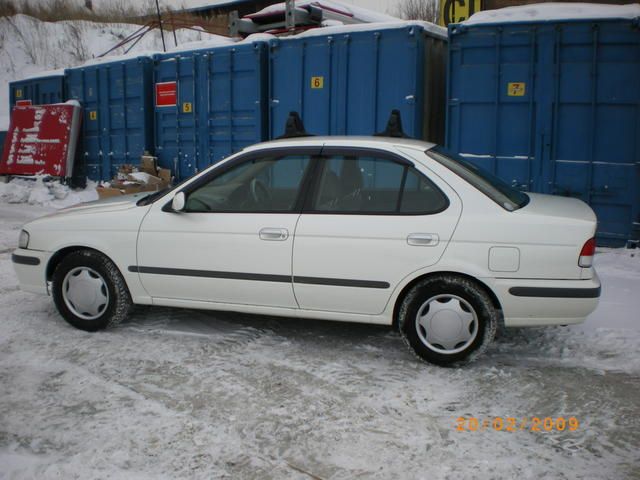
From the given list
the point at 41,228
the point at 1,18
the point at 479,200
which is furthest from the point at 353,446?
the point at 1,18

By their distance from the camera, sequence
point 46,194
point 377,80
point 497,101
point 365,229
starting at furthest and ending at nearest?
1. point 46,194
2. point 377,80
3. point 497,101
4. point 365,229

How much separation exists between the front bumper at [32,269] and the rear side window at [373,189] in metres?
2.28

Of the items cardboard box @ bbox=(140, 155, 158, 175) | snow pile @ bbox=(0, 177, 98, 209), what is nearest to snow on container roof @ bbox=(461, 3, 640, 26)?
cardboard box @ bbox=(140, 155, 158, 175)

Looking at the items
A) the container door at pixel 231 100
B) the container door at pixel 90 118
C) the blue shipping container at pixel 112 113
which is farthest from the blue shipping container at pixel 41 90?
the container door at pixel 231 100

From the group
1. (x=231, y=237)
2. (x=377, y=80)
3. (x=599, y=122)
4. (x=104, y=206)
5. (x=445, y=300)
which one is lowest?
(x=445, y=300)

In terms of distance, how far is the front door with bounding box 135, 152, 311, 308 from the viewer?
4.54 metres

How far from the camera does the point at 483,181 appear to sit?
4531 millimetres

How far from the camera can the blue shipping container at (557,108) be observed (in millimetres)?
8016

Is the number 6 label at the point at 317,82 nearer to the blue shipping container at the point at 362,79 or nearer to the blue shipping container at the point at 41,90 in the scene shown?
the blue shipping container at the point at 362,79

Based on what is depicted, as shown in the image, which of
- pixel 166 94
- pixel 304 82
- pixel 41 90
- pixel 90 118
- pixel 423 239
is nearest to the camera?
pixel 423 239

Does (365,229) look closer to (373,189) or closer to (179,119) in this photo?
(373,189)

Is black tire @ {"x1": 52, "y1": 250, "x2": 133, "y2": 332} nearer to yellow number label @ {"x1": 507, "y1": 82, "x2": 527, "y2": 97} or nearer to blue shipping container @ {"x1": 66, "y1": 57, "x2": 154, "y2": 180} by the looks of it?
yellow number label @ {"x1": 507, "y1": 82, "x2": 527, "y2": 97}

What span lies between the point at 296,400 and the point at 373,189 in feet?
5.07
